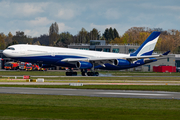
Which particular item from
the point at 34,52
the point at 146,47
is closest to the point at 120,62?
the point at 146,47

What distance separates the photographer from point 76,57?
65.8 meters

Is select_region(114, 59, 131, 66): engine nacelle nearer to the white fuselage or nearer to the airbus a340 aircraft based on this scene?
the airbus a340 aircraft

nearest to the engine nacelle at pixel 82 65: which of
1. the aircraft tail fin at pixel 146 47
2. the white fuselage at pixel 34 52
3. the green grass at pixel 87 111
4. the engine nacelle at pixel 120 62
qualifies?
the white fuselage at pixel 34 52

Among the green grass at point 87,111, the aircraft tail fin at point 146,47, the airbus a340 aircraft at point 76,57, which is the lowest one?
the green grass at point 87,111

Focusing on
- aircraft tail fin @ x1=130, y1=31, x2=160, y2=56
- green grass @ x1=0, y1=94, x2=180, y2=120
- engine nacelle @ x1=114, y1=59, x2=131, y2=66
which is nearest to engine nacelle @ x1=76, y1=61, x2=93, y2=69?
engine nacelle @ x1=114, y1=59, x2=131, y2=66

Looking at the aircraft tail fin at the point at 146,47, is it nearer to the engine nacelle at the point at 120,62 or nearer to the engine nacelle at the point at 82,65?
the engine nacelle at the point at 120,62

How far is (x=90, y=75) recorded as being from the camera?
223ft

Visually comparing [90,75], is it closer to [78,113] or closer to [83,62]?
[83,62]

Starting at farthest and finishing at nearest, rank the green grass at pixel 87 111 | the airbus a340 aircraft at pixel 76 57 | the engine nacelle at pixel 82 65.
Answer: the engine nacelle at pixel 82 65 < the airbus a340 aircraft at pixel 76 57 < the green grass at pixel 87 111

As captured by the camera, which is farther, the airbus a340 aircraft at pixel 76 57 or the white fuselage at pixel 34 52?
the airbus a340 aircraft at pixel 76 57

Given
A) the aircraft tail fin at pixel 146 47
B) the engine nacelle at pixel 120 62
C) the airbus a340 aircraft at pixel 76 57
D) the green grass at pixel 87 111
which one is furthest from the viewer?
the aircraft tail fin at pixel 146 47

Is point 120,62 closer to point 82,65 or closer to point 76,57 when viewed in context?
point 82,65

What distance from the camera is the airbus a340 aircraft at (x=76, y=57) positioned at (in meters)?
60.6

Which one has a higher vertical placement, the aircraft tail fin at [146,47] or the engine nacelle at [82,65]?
the aircraft tail fin at [146,47]
